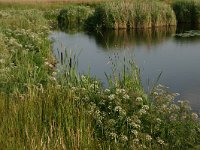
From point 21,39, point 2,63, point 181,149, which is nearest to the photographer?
point 181,149

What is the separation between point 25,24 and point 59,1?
24.4 m

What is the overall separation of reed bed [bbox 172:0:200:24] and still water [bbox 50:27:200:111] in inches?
110

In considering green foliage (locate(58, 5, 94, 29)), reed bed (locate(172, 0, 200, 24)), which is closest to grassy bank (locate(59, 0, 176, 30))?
reed bed (locate(172, 0, 200, 24))

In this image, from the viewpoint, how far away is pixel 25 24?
20141 mm

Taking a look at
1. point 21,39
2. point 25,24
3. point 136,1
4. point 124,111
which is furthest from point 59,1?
point 124,111

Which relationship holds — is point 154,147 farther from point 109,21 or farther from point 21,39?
point 109,21

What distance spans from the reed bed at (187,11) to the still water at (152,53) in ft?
9.14

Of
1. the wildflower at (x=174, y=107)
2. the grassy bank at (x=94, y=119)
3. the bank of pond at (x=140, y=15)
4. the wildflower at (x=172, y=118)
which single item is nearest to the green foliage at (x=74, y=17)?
the bank of pond at (x=140, y=15)

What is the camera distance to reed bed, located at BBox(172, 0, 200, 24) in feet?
93.2

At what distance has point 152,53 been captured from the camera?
19.0m

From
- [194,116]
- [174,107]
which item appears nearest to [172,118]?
[174,107]

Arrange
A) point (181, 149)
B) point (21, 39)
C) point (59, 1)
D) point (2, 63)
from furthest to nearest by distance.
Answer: point (59, 1), point (21, 39), point (2, 63), point (181, 149)

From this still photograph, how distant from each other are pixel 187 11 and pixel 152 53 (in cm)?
1089

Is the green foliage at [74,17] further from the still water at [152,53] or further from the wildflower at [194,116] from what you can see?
the wildflower at [194,116]
